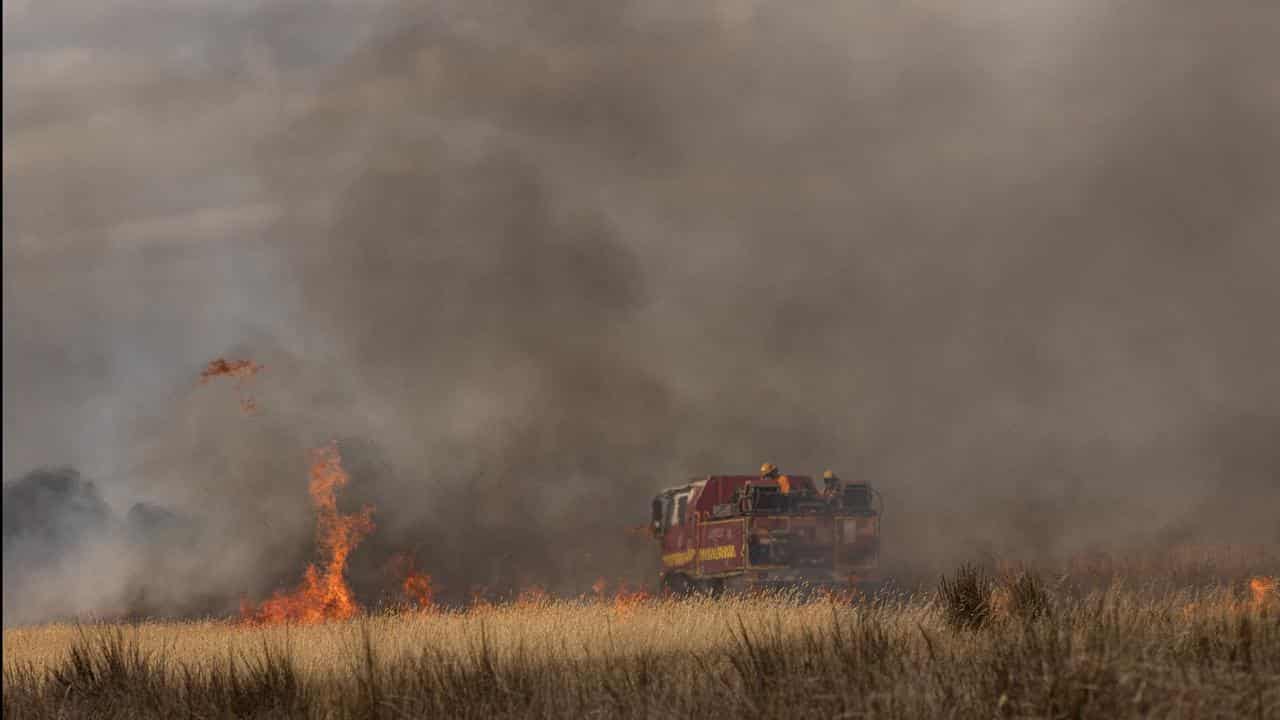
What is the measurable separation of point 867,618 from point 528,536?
135ft

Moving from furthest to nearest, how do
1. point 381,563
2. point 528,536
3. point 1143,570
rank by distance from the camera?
point 528,536 < point 381,563 < point 1143,570

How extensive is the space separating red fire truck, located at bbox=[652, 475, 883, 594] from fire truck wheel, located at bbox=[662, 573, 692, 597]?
4.01 ft

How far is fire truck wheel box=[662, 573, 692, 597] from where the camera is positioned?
40.7 metres

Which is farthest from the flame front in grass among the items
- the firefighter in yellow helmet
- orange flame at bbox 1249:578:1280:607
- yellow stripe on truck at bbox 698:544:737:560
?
orange flame at bbox 1249:578:1280:607

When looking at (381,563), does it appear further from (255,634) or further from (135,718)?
(135,718)

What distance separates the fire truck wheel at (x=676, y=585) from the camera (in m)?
40.7

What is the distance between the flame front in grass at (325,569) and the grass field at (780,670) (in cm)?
1204

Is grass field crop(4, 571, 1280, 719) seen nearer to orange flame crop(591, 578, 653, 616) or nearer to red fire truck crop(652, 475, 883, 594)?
orange flame crop(591, 578, 653, 616)

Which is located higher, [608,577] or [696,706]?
[608,577]

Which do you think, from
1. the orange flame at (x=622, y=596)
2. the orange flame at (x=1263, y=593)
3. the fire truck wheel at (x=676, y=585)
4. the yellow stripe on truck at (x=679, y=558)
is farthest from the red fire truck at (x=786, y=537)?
the orange flame at (x=1263, y=593)

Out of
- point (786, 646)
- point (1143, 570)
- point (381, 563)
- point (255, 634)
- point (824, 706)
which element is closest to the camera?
point (824, 706)

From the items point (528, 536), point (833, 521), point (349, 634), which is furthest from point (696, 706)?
point (528, 536)

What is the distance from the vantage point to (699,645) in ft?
72.7

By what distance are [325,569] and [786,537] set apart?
48.9 feet
